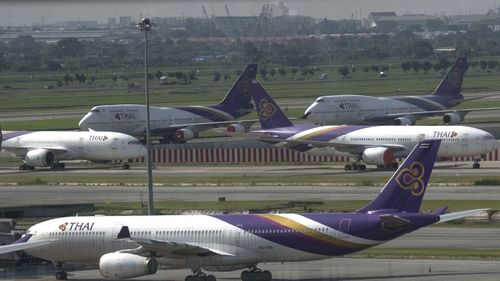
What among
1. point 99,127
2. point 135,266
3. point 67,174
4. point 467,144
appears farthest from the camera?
point 99,127

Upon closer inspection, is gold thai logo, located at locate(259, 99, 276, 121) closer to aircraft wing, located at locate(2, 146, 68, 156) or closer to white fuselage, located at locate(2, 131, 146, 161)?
white fuselage, located at locate(2, 131, 146, 161)

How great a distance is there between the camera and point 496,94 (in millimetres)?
192750

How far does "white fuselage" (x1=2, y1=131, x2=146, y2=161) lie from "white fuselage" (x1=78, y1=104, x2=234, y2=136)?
759 inches

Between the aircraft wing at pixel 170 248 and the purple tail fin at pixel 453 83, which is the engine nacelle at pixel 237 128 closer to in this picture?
the purple tail fin at pixel 453 83

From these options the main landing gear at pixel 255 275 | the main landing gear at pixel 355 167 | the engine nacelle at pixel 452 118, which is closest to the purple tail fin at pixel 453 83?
the engine nacelle at pixel 452 118

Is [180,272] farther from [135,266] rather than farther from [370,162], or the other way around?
[370,162]

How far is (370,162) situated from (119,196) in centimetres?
2217

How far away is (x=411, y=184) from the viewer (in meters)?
54.1

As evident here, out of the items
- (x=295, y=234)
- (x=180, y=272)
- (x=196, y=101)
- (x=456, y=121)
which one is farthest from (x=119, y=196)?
(x=196, y=101)

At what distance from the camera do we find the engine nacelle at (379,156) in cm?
10237

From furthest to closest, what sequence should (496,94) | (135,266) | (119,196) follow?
(496,94) < (119,196) < (135,266)

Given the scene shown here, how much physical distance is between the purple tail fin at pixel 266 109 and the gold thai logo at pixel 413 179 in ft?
182

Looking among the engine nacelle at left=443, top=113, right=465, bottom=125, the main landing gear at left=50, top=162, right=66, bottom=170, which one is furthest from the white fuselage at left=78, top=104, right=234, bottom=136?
the engine nacelle at left=443, top=113, right=465, bottom=125

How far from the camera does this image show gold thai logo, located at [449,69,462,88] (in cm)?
14962
